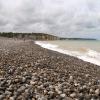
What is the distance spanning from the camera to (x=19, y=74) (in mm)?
9742

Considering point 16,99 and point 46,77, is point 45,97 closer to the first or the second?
point 16,99

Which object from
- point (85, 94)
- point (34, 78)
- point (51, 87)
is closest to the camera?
point (85, 94)

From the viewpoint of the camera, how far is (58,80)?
29.7ft

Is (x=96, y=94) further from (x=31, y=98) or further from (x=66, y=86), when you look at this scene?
(x=31, y=98)

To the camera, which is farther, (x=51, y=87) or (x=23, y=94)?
(x=51, y=87)

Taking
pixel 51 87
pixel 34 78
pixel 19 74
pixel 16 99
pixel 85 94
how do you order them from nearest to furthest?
pixel 16 99, pixel 85 94, pixel 51 87, pixel 34 78, pixel 19 74

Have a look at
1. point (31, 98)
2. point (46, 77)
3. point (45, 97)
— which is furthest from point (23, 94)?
point (46, 77)

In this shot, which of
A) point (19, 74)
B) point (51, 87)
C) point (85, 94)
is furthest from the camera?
point (19, 74)

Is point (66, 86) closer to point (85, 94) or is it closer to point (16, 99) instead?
point (85, 94)

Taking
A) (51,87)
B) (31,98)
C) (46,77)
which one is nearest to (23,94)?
(31,98)

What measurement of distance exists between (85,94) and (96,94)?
A: 386 mm

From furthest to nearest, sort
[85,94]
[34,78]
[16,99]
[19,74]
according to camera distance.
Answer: [19,74], [34,78], [85,94], [16,99]

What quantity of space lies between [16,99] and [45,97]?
952 millimetres

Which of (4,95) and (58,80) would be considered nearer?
(4,95)
